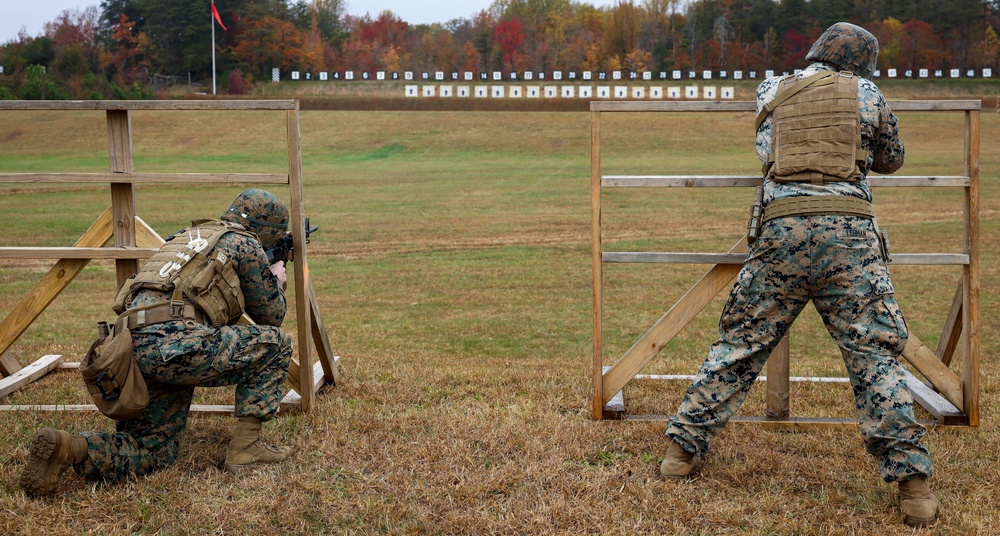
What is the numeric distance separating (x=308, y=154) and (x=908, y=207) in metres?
23.1

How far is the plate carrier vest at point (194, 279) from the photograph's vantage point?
4.25 m

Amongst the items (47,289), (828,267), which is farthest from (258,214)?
(828,267)

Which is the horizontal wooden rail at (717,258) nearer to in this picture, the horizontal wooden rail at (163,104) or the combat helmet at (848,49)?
the combat helmet at (848,49)

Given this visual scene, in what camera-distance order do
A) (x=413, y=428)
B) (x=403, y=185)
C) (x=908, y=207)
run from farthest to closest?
(x=403, y=185) → (x=908, y=207) → (x=413, y=428)

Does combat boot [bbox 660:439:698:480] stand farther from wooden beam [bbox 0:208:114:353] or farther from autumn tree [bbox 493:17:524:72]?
autumn tree [bbox 493:17:524:72]

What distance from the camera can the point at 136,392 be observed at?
4.08 metres

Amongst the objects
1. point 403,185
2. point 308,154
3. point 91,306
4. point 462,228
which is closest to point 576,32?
point 308,154

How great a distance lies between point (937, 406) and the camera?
5.25 meters

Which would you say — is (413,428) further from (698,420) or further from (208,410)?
(698,420)

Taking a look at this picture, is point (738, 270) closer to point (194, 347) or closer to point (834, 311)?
point (834, 311)

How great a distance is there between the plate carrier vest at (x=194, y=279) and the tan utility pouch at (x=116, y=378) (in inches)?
8.2

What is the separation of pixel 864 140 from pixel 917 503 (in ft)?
5.39

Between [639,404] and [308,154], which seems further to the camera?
[308,154]

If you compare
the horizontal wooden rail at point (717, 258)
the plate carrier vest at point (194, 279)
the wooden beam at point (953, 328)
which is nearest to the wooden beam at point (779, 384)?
the horizontal wooden rail at point (717, 258)
